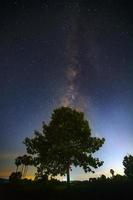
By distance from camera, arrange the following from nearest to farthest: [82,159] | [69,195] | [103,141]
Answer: [69,195]
[82,159]
[103,141]

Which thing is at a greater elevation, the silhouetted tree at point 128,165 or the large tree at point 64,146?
the silhouetted tree at point 128,165

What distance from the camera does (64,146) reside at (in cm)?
3831

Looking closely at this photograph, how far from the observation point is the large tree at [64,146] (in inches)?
1516

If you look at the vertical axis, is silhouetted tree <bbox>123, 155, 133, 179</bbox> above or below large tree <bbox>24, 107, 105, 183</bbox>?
above

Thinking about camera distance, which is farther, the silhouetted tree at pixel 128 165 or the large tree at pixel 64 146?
the silhouetted tree at pixel 128 165

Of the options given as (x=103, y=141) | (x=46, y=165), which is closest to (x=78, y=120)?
(x=103, y=141)

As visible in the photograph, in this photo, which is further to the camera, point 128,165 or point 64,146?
point 128,165

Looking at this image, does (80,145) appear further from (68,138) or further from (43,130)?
(43,130)

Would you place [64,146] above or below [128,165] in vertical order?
below

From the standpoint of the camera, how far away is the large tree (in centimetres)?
3850

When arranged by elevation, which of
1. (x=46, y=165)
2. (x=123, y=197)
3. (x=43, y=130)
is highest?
(x=43, y=130)

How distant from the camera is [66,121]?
41344 millimetres

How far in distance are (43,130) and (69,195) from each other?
1576 centimetres

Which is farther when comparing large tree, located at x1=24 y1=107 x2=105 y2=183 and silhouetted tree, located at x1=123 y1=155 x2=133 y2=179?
silhouetted tree, located at x1=123 y1=155 x2=133 y2=179
